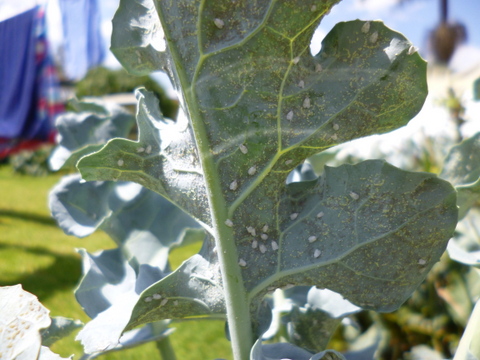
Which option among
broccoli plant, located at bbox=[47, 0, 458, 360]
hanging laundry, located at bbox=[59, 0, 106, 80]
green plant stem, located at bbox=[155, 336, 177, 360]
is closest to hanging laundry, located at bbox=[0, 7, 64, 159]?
hanging laundry, located at bbox=[59, 0, 106, 80]

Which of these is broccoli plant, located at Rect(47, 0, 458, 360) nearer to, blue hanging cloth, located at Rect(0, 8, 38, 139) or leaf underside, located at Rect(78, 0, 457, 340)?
leaf underside, located at Rect(78, 0, 457, 340)

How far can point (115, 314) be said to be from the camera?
50 centimetres

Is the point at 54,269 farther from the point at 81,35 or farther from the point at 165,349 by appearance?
the point at 81,35

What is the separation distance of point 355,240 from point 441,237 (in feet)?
0.28

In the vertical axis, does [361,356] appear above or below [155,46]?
below

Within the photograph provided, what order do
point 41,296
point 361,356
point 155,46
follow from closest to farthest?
point 155,46 < point 361,356 < point 41,296

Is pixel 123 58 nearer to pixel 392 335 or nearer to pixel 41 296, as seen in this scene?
pixel 392 335

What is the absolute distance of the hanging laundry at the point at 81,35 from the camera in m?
6.70

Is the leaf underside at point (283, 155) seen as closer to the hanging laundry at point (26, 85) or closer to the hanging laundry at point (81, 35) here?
the hanging laundry at point (26, 85)

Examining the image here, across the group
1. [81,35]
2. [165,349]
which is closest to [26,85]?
[81,35]

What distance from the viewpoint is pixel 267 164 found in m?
0.47

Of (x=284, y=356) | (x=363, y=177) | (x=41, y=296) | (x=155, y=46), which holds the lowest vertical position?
(x=284, y=356)

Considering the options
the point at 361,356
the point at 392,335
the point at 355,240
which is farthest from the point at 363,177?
the point at 392,335

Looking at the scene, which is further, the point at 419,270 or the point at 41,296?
the point at 41,296
